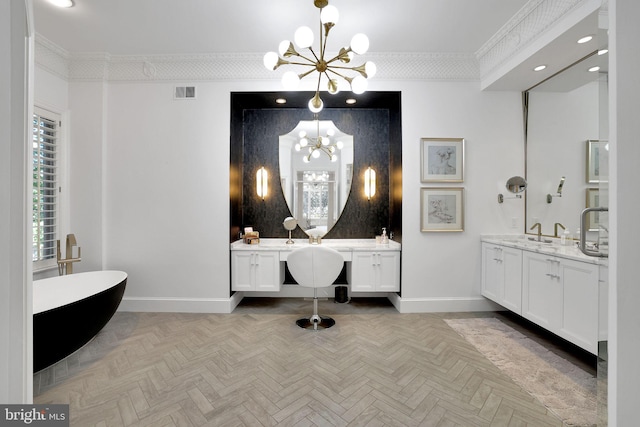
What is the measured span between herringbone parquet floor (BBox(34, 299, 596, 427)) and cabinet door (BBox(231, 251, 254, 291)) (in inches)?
20.0

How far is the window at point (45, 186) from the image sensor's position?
331 cm

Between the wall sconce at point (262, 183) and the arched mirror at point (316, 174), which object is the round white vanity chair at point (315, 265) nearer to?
the arched mirror at point (316, 174)

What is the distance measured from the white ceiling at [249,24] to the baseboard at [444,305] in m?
3.14

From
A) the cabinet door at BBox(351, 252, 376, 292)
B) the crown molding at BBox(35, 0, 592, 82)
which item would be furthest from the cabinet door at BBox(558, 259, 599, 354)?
the crown molding at BBox(35, 0, 592, 82)

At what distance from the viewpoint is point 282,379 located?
225cm

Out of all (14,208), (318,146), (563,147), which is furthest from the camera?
(318,146)

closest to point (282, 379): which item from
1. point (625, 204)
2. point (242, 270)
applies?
point (242, 270)

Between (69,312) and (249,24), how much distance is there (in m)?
3.15

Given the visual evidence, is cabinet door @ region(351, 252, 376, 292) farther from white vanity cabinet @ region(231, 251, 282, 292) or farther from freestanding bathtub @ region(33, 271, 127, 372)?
freestanding bathtub @ region(33, 271, 127, 372)

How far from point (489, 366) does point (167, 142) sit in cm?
429

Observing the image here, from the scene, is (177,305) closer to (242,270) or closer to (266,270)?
(242,270)

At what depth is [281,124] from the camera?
433 cm

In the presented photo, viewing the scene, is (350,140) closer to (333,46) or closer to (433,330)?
(333,46)

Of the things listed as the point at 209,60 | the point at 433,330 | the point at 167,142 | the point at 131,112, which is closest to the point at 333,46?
the point at 209,60
